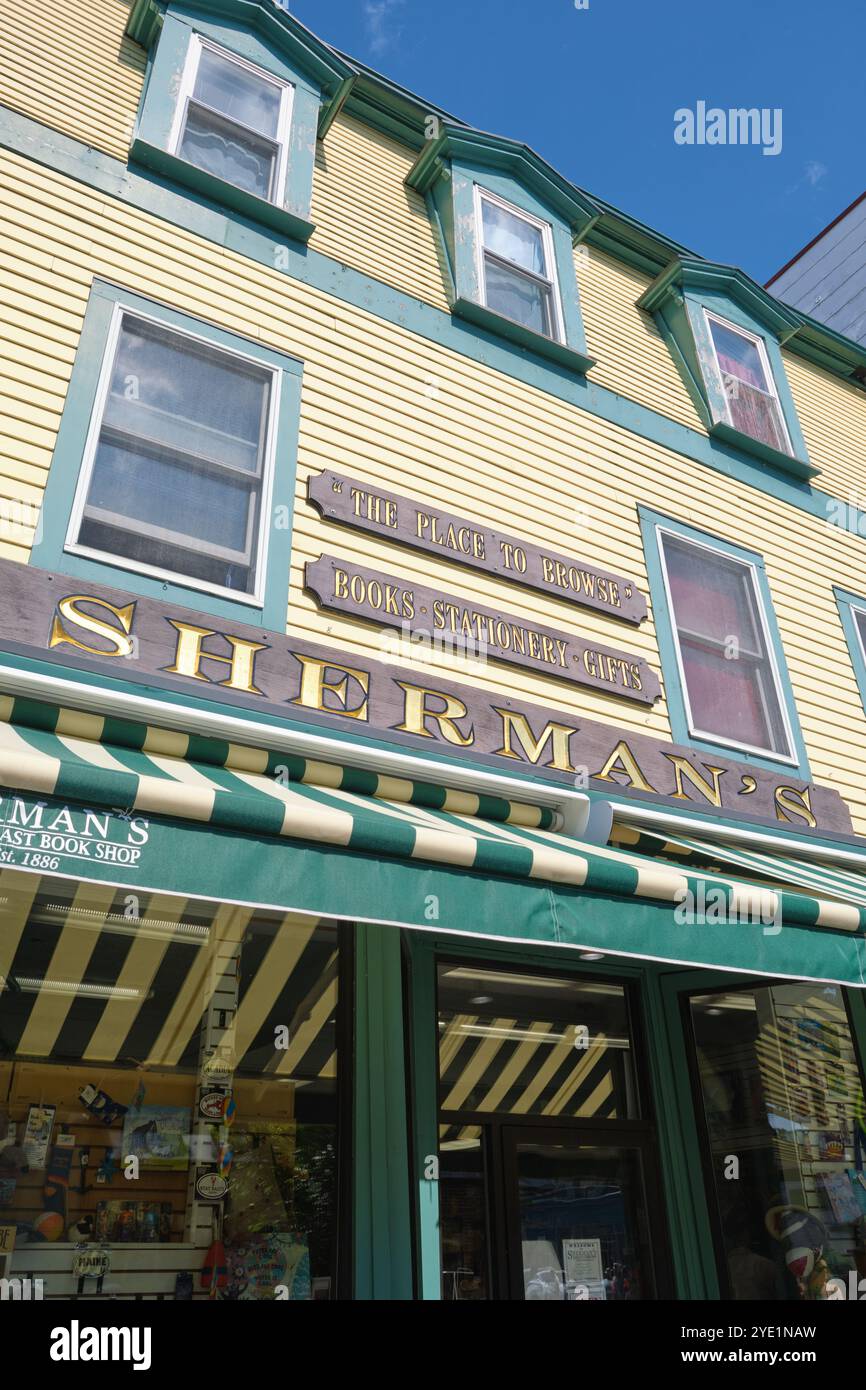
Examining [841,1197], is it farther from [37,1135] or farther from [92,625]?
[92,625]

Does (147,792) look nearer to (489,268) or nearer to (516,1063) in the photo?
(516,1063)

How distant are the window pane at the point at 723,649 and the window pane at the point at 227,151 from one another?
422cm

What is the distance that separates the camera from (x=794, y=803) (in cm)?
719

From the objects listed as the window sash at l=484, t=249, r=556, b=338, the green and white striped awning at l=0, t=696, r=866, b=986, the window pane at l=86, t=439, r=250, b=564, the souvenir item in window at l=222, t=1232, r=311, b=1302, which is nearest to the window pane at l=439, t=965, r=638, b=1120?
the souvenir item in window at l=222, t=1232, r=311, b=1302

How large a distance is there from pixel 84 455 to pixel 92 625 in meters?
1.11

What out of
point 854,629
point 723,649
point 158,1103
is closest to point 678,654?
point 723,649

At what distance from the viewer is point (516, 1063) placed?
541 cm

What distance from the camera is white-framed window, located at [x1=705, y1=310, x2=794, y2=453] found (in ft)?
30.6

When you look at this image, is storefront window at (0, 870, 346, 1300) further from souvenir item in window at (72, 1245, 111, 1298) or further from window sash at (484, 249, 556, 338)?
window sash at (484, 249, 556, 338)

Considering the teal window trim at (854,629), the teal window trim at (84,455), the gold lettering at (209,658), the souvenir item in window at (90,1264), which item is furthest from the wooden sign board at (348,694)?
the souvenir item in window at (90,1264)

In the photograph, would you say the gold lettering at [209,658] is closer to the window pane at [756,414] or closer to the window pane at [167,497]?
the window pane at [167,497]

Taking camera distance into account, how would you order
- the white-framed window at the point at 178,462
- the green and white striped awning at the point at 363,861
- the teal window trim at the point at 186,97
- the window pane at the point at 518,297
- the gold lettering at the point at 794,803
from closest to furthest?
the green and white striped awning at the point at 363,861 → the white-framed window at the point at 178,462 → the teal window trim at the point at 186,97 → the gold lettering at the point at 794,803 → the window pane at the point at 518,297

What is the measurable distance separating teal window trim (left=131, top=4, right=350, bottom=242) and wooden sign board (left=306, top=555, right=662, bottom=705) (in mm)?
2839

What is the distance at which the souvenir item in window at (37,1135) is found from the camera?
4207 mm
